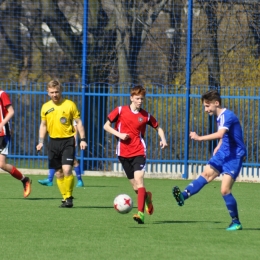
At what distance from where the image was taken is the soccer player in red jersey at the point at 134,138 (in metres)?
10.3

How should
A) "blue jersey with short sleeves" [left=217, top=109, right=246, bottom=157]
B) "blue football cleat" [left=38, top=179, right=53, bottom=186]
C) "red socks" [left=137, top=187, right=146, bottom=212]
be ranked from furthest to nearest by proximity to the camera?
"blue football cleat" [left=38, top=179, right=53, bottom=186] → "red socks" [left=137, top=187, right=146, bottom=212] → "blue jersey with short sleeves" [left=217, top=109, right=246, bottom=157]

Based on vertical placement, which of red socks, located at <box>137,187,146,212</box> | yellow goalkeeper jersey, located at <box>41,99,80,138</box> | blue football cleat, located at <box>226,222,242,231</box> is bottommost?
blue football cleat, located at <box>226,222,242,231</box>

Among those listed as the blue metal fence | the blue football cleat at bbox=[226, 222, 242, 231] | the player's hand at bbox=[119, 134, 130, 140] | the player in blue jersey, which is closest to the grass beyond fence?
the blue football cleat at bbox=[226, 222, 242, 231]

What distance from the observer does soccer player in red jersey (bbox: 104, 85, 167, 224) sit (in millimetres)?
10297

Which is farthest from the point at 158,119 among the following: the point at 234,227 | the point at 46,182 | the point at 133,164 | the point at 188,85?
the point at 234,227

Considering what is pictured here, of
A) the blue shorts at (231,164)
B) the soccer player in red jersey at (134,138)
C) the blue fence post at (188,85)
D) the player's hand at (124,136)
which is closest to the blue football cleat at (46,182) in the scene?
the blue fence post at (188,85)

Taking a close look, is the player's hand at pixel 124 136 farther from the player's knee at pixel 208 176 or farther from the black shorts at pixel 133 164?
the player's knee at pixel 208 176

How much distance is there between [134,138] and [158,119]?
8699mm

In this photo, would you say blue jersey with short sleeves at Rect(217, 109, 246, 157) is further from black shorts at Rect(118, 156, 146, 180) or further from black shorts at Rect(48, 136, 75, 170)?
black shorts at Rect(48, 136, 75, 170)

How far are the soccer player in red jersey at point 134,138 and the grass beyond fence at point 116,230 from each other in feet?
1.75

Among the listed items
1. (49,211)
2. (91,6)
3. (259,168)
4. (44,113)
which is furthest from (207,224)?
(91,6)

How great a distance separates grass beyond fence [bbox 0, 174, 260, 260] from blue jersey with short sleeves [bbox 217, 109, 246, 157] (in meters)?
0.90

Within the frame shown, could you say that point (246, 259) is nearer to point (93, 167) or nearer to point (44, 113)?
point (44, 113)

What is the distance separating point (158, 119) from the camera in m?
19.2
